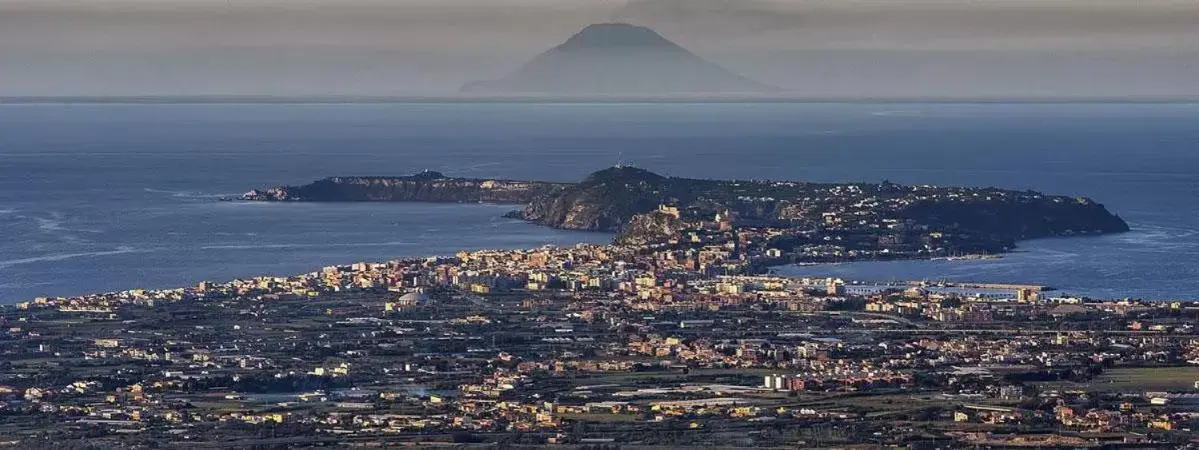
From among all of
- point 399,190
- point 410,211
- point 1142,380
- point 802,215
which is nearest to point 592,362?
point 1142,380

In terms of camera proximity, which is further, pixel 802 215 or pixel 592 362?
pixel 802 215

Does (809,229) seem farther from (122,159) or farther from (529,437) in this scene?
(122,159)

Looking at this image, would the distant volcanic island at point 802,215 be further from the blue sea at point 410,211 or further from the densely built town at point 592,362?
the densely built town at point 592,362

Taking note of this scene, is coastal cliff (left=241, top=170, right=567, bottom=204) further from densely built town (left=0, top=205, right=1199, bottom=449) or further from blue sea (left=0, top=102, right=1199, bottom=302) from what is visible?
densely built town (left=0, top=205, right=1199, bottom=449)

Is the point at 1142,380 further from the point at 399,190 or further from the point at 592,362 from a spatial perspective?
the point at 399,190

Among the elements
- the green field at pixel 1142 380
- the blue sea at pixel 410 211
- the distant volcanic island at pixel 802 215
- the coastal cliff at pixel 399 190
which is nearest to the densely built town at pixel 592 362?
the green field at pixel 1142 380

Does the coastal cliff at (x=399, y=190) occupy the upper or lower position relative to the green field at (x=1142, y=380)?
upper
